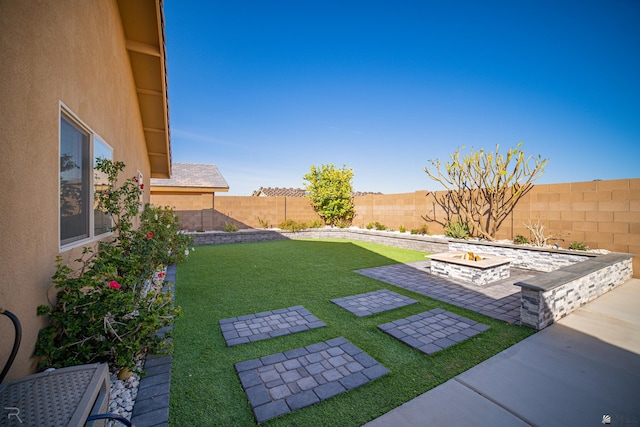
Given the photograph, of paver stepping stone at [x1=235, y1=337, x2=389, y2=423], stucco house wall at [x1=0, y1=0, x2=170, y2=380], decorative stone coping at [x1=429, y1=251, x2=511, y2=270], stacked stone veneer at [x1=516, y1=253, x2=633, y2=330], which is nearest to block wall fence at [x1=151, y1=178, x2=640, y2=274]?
stacked stone veneer at [x1=516, y1=253, x2=633, y2=330]

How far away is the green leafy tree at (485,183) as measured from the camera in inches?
364

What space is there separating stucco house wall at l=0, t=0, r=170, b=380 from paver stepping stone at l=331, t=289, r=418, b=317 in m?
4.07

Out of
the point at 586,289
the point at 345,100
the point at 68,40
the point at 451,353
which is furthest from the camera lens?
the point at 345,100

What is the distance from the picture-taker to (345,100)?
15453mm

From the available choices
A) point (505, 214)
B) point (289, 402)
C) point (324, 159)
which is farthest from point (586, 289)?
point (324, 159)

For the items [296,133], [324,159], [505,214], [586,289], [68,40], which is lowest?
[586,289]

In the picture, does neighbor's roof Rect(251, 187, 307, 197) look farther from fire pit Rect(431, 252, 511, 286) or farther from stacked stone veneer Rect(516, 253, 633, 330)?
stacked stone veneer Rect(516, 253, 633, 330)

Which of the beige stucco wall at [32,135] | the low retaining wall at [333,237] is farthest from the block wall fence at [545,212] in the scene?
the beige stucco wall at [32,135]

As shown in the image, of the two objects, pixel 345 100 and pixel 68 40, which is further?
pixel 345 100

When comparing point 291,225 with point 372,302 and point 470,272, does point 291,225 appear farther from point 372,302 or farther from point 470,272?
point 372,302

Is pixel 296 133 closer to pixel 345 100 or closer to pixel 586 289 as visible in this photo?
pixel 345 100

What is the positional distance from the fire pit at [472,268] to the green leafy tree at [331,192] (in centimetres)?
1028

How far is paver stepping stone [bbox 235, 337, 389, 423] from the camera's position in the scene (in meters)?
2.54

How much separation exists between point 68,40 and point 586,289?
29.4ft
